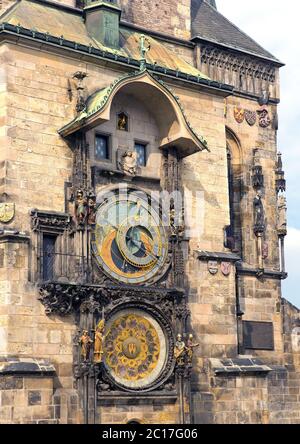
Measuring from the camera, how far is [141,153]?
88.4 feet

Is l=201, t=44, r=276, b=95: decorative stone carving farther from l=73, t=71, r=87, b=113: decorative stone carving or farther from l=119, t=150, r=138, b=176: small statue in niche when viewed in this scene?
l=73, t=71, r=87, b=113: decorative stone carving

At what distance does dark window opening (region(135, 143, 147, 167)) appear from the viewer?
1057 inches

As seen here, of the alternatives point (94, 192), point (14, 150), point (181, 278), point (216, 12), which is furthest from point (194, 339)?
point (216, 12)

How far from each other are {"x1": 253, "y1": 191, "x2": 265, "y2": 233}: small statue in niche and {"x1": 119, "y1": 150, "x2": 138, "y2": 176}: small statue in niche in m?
5.87

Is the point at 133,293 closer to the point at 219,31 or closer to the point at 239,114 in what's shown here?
the point at 239,114

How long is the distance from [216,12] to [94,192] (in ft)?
36.8

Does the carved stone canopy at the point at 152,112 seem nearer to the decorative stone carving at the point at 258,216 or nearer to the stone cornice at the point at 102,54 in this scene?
the stone cornice at the point at 102,54

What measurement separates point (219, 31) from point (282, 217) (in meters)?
6.17

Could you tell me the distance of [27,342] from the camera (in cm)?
2345

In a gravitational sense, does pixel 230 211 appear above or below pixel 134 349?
above

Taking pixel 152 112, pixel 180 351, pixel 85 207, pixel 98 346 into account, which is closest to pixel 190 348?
pixel 180 351

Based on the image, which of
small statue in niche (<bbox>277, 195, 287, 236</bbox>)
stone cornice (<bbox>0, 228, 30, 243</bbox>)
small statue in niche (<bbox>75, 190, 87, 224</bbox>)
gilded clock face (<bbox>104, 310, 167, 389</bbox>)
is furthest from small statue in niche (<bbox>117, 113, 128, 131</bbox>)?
small statue in niche (<bbox>277, 195, 287, 236</bbox>)

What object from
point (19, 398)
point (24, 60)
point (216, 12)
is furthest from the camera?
point (216, 12)
